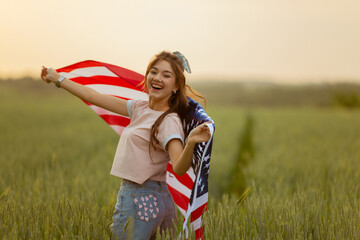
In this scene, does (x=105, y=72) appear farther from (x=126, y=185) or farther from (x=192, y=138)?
(x=192, y=138)

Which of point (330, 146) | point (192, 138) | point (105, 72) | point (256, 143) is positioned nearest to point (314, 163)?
point (330, 146)

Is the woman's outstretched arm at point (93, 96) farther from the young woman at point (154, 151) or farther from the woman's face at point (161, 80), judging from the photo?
the woman's face at point (161, 80)

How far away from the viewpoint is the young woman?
1.75 m

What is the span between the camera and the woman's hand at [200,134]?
1563 millimetres

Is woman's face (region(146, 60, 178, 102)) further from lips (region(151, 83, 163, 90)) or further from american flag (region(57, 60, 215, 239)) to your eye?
american flag (region(57, 60, 215, 239))

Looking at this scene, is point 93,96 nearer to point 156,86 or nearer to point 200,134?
point 156,86

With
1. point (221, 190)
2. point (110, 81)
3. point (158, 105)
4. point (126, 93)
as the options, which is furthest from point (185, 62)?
point (221, 190)

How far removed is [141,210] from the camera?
1.75m

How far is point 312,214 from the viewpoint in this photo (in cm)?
250

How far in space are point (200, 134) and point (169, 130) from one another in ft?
0.73

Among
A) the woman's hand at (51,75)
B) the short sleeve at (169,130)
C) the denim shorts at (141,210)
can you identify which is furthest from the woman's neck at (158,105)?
the woman's hand at (51,75)

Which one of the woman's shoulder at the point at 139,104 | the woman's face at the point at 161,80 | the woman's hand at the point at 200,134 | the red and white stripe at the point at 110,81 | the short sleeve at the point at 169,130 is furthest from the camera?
the red and white stripe at the point at 110,81

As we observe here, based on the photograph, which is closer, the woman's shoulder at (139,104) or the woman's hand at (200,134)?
the woman's hand at (200,134)

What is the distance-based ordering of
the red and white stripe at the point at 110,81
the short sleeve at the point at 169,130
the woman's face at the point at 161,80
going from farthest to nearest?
the red and white stripe at the point at 110,81
the woman's face at the point at 161,80
the short sleeve at the point at 169,130
